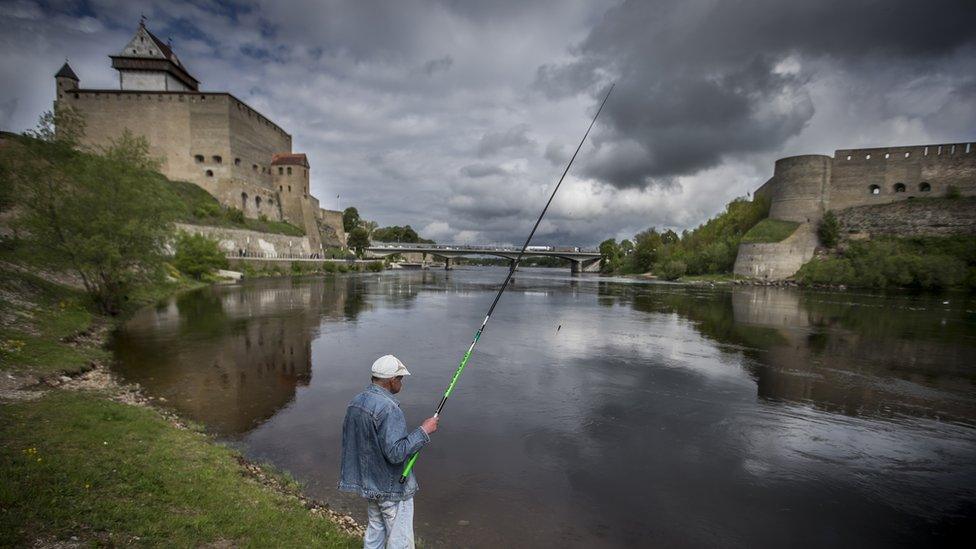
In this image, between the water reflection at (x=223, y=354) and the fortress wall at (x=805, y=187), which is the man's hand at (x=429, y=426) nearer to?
the water reflection at (x=223, y=354)

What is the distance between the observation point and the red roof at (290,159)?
74.9 m

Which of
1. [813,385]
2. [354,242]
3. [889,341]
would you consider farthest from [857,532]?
[354,242]

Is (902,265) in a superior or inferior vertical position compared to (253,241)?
inferior

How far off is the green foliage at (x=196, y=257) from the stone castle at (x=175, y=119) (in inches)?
1053

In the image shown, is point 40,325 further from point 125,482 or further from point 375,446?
point 375,446

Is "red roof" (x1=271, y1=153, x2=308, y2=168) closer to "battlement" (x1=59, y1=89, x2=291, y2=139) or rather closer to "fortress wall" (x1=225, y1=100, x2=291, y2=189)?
"fortress wall" (x1=225, y1=100, x2=291, y2=189)

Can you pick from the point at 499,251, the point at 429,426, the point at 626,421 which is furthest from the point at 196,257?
the point at 499,251

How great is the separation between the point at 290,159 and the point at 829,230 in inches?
3465

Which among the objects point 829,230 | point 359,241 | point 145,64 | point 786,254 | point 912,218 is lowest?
point 786,254

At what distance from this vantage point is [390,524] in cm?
362

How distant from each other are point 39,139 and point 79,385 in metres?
13.6

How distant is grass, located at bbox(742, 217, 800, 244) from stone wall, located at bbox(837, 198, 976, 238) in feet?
21.5

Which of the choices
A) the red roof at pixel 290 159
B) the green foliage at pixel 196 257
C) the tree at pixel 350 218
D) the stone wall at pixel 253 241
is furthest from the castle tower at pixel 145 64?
the tree at pixel 350 218

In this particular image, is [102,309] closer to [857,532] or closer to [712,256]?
[857,532]
